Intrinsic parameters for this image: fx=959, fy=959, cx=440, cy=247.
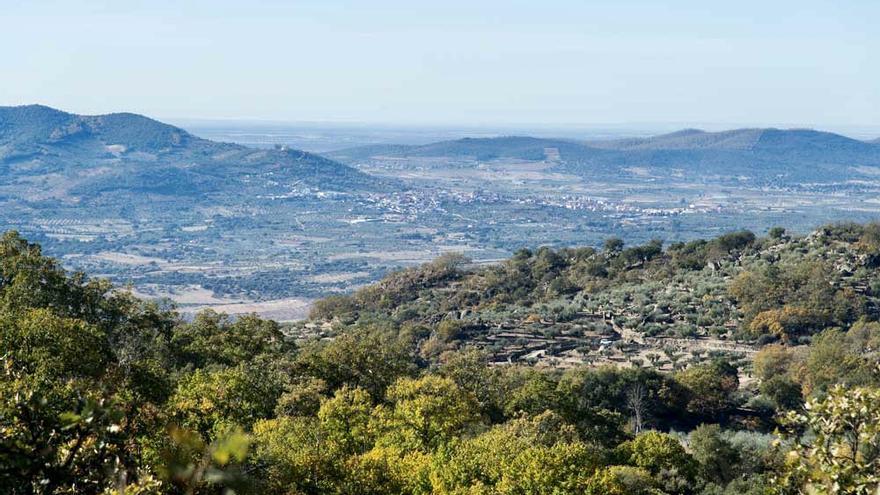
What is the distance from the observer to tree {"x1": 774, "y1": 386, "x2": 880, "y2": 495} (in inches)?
281

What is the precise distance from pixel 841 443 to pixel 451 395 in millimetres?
16370

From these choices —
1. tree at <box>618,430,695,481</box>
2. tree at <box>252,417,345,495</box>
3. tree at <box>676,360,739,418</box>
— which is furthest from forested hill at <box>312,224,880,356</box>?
tree at <box>252,417,345,495</box>

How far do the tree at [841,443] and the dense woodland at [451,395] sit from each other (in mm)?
22

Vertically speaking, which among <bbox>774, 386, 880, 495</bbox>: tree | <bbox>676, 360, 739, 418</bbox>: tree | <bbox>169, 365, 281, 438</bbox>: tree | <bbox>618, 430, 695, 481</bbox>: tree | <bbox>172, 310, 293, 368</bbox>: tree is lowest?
<bbox>676, 360, 739, 418</bbox>: tree

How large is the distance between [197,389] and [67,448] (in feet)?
41.6

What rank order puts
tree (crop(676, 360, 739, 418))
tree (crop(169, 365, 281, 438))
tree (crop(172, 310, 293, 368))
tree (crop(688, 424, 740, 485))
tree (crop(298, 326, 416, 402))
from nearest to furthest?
tree (crop(169, 365, 281, 438))
tree (crop(688, 424, 740, 485))
tree (crop(298, 326, 416, 402))
tree (crop(172, 310, 293, 368))
tree (crop(676, 360, 739, 418))

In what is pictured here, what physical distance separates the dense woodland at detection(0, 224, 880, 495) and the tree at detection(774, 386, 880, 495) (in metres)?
0.02

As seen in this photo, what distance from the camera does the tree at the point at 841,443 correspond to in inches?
281

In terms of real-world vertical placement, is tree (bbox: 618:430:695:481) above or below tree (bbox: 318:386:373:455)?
below

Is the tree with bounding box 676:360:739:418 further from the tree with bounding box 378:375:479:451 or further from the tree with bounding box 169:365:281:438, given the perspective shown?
the tree with bounding box 169:365:281:438

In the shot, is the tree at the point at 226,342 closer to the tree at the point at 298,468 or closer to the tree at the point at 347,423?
the tree at the point at 347,423

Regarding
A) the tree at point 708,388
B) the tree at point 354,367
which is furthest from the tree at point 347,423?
the tree at point 708,388

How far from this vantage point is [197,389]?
20.4 m

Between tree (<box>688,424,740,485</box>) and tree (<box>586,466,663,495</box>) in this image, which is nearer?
tree (<box>586,466,663,495</box>)
